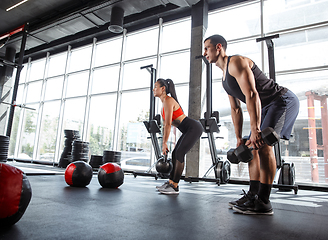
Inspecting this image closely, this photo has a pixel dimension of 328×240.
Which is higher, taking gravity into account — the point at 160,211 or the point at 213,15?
the point at 213,15

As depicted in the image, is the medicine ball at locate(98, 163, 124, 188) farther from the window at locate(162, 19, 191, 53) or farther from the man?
the window at locate(162, 19, 191, 53)

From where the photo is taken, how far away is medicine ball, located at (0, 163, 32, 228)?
1.08 meters

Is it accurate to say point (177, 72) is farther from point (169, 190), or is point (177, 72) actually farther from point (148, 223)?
point (148, 223)

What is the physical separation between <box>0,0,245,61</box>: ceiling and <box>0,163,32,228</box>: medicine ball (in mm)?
5280

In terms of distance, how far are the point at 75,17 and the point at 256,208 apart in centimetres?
709

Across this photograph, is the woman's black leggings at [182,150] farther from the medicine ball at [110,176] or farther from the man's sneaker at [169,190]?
the medicine ball at [110,176]

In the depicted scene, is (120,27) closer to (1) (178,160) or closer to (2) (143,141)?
(2) (143,141)

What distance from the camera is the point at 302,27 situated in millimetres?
4797

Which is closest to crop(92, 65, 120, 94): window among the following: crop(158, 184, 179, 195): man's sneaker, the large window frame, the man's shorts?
the large window frame

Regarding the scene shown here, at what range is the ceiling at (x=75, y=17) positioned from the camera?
5996mm

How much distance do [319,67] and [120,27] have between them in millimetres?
4775

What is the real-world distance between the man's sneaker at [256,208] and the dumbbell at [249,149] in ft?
1.06

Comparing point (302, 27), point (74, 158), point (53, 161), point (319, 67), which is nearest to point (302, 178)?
point (319, 67)

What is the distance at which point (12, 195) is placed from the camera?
3.69 feet
